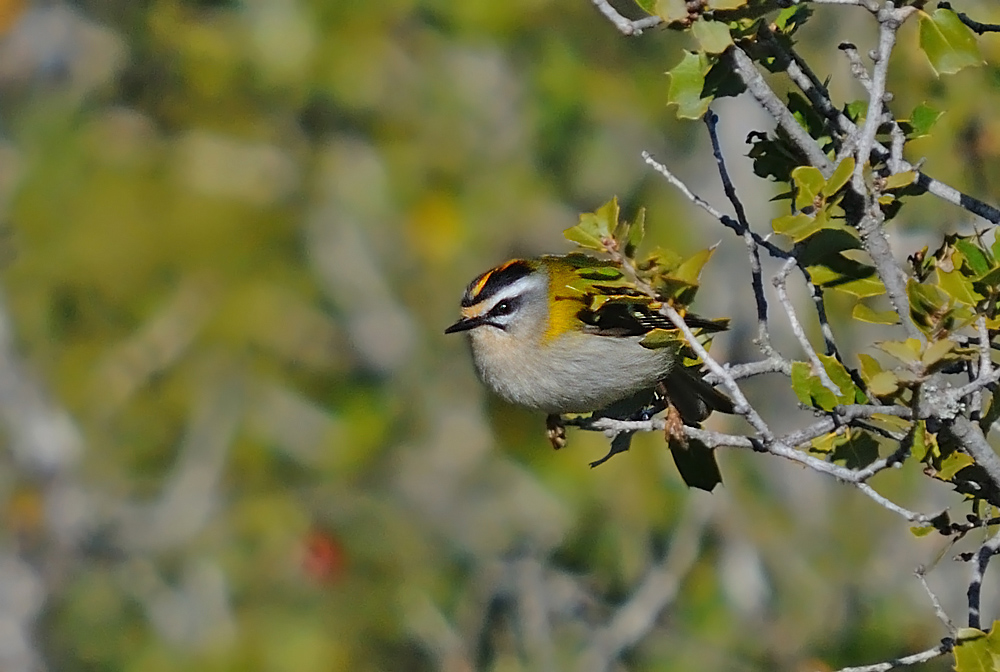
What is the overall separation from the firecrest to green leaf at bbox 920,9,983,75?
1.17 m

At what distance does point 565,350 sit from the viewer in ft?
12.4

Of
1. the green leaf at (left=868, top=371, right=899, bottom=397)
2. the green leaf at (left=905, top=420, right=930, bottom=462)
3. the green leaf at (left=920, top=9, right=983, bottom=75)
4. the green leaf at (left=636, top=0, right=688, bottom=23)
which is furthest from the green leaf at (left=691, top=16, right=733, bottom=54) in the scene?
the green leaf at (left=905, top=420, right=930, bottom=462)

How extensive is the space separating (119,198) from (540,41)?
529cm

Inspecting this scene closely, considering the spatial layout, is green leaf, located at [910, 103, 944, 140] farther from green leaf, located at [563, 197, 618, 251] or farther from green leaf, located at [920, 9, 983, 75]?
green leaf, located at [563, 197, 618, 251]

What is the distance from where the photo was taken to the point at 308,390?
30.7ft

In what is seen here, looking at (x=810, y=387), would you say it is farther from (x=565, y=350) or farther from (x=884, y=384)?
(x=565, y=350)

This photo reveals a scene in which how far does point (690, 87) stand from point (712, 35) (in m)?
0.19

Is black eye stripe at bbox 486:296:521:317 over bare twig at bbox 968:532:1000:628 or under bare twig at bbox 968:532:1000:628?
under

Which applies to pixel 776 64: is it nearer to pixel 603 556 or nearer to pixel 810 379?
pixel 810 379

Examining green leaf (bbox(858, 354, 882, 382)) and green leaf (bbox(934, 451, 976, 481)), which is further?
green leaf (bbox(934, 451, 976, 481))

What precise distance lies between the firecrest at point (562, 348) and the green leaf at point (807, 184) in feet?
3.47

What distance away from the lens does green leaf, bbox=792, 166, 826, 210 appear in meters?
2.16

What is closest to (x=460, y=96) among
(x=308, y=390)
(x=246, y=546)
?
(x=308, y=390)

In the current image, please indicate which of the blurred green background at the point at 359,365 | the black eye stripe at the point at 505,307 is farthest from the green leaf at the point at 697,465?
the blurred green background at the point at 359,365
